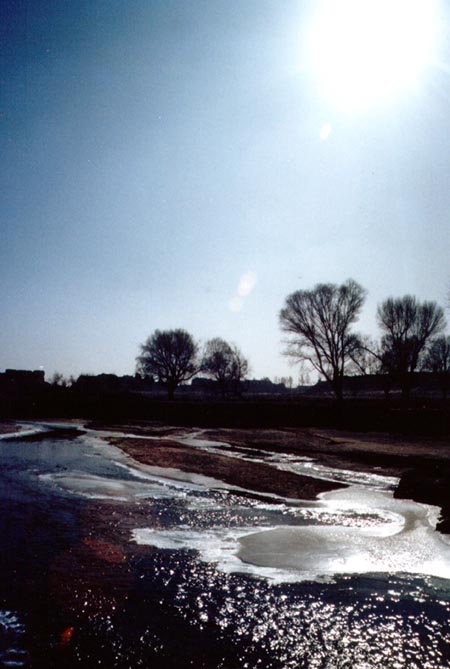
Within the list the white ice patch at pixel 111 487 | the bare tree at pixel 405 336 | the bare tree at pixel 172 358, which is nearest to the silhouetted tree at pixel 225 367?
the bare tree at pixel 172 358

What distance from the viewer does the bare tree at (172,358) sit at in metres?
75.8

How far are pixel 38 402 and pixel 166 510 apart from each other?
4944 cm

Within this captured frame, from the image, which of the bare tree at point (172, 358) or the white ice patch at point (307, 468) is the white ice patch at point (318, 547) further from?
the bare tree at point (172, 358)

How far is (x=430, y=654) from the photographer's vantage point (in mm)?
4227

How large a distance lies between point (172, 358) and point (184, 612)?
7149cm

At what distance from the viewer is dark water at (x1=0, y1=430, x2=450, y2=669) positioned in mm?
4145

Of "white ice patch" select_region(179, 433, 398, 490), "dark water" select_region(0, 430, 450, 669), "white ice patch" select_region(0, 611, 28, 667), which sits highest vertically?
"white ice patch" select_region(0, 611, 28, 667)

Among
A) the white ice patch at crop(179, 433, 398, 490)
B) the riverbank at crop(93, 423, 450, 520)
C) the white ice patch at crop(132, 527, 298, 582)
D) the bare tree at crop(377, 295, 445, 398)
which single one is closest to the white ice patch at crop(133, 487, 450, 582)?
the white ice patch at crop(132, 527, 298, 582)

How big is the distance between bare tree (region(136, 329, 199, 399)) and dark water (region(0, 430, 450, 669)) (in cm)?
6768

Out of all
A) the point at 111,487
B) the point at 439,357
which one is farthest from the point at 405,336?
the point at 111,487

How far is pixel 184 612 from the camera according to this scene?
5008 mm

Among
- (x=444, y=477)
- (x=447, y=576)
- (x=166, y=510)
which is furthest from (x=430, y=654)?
(x=444, y=477)

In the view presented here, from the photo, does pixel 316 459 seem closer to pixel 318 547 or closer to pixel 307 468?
pixel 307 468

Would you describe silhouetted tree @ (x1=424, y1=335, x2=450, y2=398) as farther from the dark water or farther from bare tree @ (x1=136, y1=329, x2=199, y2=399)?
the dark water
